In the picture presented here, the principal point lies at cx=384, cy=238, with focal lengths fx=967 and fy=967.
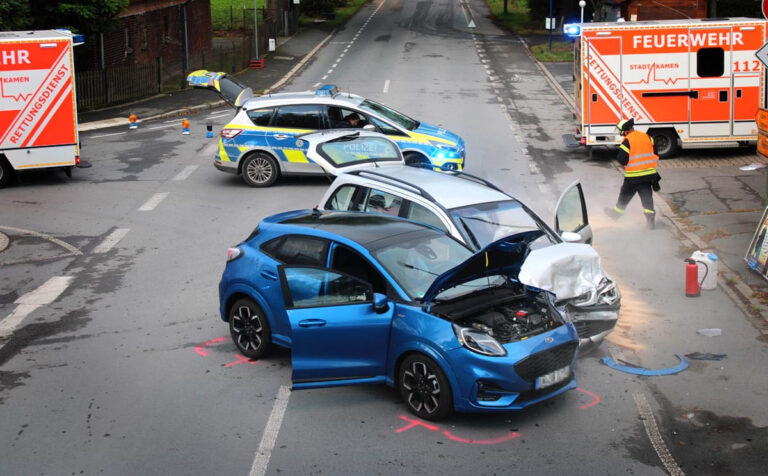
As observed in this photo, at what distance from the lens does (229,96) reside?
21.8m

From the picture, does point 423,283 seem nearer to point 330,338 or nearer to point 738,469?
point 330,338

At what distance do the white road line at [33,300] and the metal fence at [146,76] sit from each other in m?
19.6

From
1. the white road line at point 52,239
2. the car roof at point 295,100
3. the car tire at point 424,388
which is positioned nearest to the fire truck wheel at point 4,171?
the white road line at point 52,239

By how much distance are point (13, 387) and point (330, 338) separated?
3.36 meters

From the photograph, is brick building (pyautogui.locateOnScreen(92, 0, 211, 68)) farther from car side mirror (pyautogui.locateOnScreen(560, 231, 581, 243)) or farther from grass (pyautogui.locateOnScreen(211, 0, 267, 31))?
car side mirror (pyautogui.locateOnScreen(560, 231, 581, 243))

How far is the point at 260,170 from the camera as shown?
1928 cm

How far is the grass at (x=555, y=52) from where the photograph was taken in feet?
135

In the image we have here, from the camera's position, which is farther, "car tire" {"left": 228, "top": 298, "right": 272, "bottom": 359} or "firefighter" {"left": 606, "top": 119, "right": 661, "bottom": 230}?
"firefighter" {"left": 606, "top": 119, "right": 661, "bottom": 230}

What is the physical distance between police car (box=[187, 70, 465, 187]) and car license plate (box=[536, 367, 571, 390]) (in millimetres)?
10488

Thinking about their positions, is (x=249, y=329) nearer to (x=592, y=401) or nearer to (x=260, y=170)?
(x=592, y=401)

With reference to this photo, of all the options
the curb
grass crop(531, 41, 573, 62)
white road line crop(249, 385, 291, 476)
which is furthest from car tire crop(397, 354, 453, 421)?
grass crop(531, 41, 573, 62)

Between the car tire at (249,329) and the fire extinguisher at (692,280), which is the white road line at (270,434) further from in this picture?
the fire extinguisher at (692,280)

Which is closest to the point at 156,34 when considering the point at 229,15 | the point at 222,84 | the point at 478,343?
the point at 222,84

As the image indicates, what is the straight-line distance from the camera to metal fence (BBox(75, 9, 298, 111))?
32.1 metres
